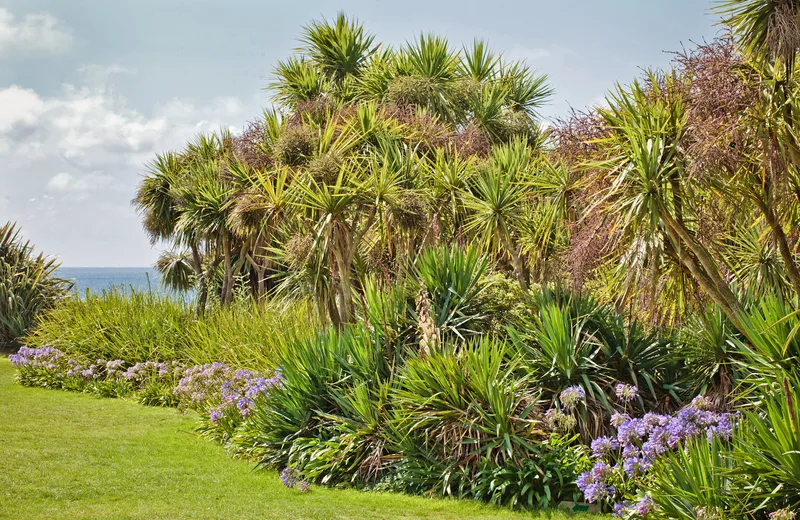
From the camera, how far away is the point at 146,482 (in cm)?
812

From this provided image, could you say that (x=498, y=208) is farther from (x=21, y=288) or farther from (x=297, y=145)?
(x=21, y=288)

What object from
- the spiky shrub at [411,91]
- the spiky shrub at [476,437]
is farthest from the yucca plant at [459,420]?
the spiky shrub at [411,91]

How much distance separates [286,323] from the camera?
13.3m

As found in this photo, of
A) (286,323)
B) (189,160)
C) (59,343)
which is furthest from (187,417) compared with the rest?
(189,160)

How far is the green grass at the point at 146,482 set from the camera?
693 centimetres

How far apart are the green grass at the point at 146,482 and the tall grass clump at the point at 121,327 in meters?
3.34

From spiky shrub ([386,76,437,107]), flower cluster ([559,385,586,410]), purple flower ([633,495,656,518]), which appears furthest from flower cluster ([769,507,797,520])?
spiky shrub ([386,76,437,107])

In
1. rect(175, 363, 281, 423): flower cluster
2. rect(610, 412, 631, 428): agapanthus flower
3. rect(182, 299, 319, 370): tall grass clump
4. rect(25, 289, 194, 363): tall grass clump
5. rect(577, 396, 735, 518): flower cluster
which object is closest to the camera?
rect(577, 396, 735, 518): flower cluster

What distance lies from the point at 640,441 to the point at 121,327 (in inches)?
471

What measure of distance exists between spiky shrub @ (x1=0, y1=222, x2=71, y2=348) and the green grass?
920 cm

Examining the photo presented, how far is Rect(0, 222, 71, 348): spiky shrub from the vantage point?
20.1 m

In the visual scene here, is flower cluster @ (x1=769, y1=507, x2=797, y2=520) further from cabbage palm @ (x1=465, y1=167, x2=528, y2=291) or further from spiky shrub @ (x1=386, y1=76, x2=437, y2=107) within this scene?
spiky shrub @ (x1=386, y1=76, x2=437, y2=107)

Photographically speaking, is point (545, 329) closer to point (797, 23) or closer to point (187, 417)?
point (797, 23)

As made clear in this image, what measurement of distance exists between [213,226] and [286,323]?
8.17 metres
